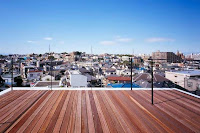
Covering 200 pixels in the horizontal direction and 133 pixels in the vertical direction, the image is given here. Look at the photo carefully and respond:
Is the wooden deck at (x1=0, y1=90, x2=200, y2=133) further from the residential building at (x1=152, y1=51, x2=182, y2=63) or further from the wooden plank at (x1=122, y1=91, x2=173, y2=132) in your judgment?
the residential building at (x1=152, y1=51, x2=182, y2=63)

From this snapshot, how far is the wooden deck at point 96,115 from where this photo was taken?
50.3 inches

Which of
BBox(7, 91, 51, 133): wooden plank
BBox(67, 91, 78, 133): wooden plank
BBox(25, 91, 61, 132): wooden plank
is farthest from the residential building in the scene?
BBox(7, 91, 51, 133): wooden plank

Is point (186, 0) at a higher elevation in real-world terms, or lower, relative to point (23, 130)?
higher

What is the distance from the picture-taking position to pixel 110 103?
203 centimetres

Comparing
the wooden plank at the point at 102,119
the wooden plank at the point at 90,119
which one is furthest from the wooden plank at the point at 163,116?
the wooden plank at the point at 90,119

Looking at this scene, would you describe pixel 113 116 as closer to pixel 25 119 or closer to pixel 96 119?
pixel 96 119

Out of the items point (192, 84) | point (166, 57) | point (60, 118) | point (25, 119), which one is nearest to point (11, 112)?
point (25, 119)

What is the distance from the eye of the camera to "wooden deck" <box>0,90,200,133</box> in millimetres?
1277

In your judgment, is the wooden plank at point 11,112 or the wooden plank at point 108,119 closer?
the wooden plank at point 108,119

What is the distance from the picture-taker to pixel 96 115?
1.57 m

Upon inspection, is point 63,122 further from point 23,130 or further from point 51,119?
point 23,130

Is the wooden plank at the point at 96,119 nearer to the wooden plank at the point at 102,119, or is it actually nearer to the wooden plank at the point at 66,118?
the wooden plank at the point at 102,119

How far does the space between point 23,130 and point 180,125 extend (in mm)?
1765

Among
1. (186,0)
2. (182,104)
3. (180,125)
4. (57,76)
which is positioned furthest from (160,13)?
(57,76)
